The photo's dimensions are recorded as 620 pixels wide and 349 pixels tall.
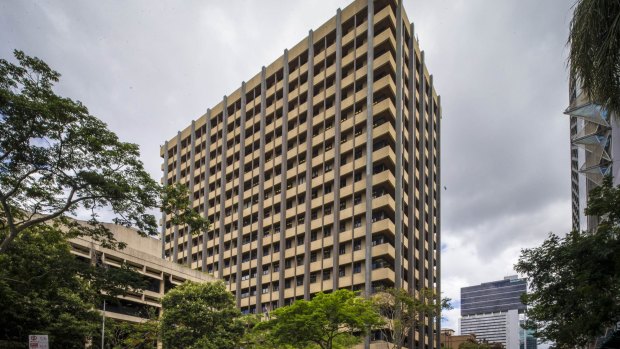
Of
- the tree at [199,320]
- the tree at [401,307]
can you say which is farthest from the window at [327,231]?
the tree at [199,320]

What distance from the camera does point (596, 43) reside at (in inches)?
368

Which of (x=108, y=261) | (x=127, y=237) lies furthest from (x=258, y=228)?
(x=108, y=261)

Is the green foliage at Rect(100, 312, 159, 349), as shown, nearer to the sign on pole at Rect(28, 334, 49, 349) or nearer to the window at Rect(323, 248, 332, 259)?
the window at Rect(323, 248, 332, 259)

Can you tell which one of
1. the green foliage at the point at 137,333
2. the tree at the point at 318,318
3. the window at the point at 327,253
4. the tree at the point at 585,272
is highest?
the window at the point at 327,253

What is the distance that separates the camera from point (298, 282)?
65.2 metres

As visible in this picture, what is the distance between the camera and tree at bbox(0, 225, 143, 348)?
736 inches

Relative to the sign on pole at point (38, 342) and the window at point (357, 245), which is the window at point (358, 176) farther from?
the sign on pole at point (38, 342)

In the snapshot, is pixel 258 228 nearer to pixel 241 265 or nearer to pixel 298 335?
pixel 241 265

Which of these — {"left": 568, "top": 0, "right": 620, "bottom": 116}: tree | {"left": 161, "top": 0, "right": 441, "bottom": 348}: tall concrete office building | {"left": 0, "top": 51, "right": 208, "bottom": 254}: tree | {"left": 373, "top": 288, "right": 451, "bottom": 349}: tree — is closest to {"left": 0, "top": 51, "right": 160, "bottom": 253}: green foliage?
{"left": 0, "top": 51, "right": 208, "bottom": 254}: tree

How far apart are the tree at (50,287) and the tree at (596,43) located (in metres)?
15.7

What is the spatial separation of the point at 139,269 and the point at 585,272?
166 ft

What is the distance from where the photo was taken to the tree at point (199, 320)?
1564 inches

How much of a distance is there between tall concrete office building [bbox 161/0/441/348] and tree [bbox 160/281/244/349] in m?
18.6

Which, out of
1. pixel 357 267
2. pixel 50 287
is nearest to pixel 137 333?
pixel 50 287
